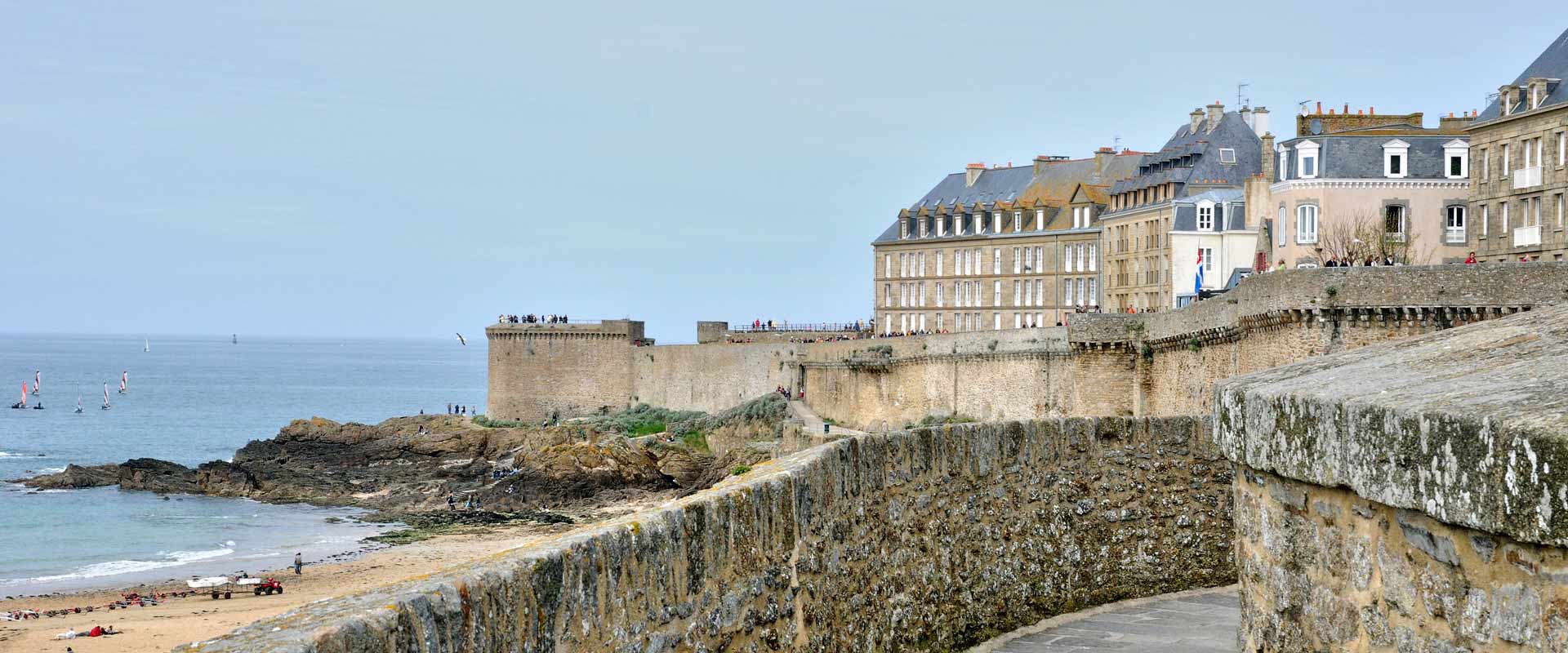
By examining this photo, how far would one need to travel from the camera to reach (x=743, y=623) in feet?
23.7

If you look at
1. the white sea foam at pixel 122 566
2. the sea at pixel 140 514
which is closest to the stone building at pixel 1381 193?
the sea at pixel 140 514

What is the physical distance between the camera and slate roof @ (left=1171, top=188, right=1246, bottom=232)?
185 feet

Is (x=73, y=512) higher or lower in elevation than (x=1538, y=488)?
lower

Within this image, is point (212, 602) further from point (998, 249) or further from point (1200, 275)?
point (998, 249)

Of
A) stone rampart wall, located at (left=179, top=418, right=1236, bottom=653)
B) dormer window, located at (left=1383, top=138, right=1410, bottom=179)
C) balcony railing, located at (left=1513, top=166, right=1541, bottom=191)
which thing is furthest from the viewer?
dormer window, located at (left=1383, top=138, right=1410, bottom=179)

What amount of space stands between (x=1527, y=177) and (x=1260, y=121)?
2436 cm

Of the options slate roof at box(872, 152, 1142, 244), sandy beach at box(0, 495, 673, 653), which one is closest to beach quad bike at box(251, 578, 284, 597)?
sandy beach at box(0, 495, 673, 653)

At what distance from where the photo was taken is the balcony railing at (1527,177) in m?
40.2

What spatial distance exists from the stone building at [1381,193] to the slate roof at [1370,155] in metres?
0.02

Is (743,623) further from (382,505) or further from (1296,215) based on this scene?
(382,505)

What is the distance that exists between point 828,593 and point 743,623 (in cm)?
140

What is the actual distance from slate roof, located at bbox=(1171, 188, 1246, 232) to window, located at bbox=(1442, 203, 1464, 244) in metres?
11.7

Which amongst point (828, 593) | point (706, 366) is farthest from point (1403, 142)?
point (828, 593)

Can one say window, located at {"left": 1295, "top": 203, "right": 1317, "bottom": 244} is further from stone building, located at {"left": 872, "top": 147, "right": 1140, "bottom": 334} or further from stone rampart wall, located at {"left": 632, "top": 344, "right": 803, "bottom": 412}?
stone building, located at {"left": 872, "top": 147, "right": 1140, "bottom": 334}
